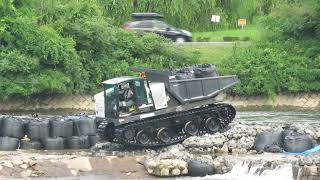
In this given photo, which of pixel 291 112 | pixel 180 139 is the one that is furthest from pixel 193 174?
pixel 291 112

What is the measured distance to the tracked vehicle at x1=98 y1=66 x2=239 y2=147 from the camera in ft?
91.1

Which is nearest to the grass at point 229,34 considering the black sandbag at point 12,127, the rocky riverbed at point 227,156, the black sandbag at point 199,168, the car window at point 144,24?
the car window at point 144,24

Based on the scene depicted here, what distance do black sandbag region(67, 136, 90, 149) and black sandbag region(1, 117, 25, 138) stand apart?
1.88m

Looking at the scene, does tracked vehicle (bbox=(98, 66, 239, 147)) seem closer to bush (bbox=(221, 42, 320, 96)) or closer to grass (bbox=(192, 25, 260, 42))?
bush (bbox=(221, 42, 320, 96))

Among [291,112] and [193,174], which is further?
[291,112]

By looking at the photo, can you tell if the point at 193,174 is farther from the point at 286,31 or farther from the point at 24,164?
the point at 286,31

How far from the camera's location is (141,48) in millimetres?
49219

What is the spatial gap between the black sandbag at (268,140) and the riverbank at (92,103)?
15.3m

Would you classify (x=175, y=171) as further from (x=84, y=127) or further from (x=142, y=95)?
(x=84, y=127)

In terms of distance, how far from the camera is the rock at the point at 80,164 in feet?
82.1

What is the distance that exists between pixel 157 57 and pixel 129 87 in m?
20.8

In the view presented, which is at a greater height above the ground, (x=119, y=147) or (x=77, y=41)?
(x=77, y=41)

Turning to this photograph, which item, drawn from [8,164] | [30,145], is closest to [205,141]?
[30,145]

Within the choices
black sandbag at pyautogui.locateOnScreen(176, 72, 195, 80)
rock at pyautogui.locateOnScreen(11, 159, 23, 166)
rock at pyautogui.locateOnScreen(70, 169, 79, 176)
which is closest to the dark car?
black sandbag at pyautogui.locateOnScreen(176, 72, 195, 80)
